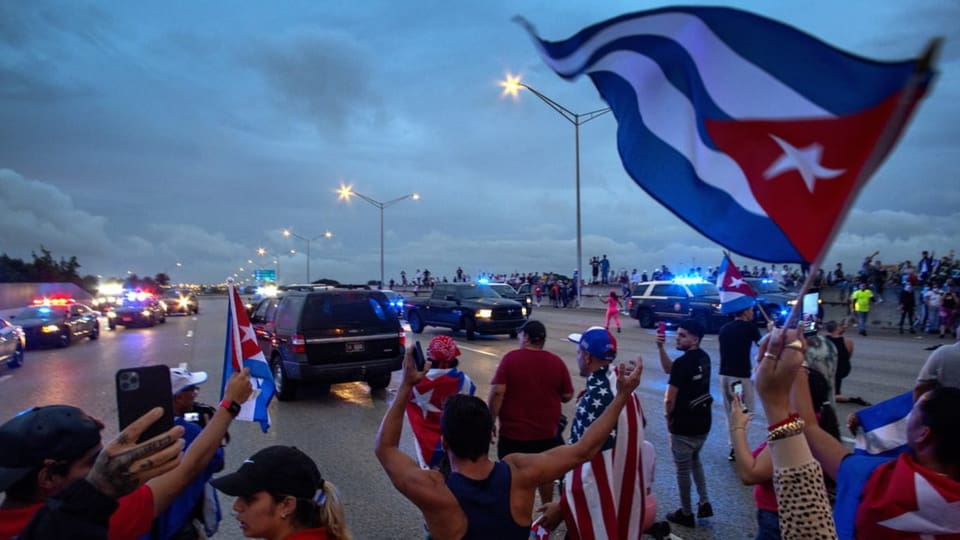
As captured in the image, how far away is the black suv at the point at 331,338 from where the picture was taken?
9766 millimetres

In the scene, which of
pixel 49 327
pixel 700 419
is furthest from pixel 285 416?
pixel 49 327

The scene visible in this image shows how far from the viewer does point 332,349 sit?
991 centimetres

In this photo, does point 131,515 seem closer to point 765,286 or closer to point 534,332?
point 534,332

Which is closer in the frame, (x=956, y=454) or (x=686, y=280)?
(x=956, y=454)

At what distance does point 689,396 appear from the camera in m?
4.85

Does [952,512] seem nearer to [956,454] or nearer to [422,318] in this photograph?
[956,454]

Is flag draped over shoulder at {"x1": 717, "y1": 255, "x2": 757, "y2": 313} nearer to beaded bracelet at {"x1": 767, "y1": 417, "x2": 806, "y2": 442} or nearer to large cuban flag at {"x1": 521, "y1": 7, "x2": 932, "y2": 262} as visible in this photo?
large cuban flag at {"x1": 521, "y1": 7, "x2": 932, "y2": 262}

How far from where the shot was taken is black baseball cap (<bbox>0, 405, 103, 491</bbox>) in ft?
6.23

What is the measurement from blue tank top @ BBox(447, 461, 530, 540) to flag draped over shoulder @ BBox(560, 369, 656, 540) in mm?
927

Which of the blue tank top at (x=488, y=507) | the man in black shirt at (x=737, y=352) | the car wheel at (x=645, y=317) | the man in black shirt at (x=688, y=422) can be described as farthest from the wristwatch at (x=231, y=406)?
the car wheel at (x=645, y=317)

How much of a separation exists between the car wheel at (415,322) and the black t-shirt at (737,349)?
53.4ft

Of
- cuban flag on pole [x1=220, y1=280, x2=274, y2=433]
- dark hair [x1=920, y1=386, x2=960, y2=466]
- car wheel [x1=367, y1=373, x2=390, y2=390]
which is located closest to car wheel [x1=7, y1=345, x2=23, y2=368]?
car wheel [x1=367, y1=373, x2=390, y2=390]

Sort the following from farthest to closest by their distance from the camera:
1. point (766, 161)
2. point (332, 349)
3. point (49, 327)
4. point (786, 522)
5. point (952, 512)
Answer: point (49, 327), point (332, 349), point (766, 161), point (786, 522), point (952, 512)

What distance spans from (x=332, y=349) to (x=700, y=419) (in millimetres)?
6749
